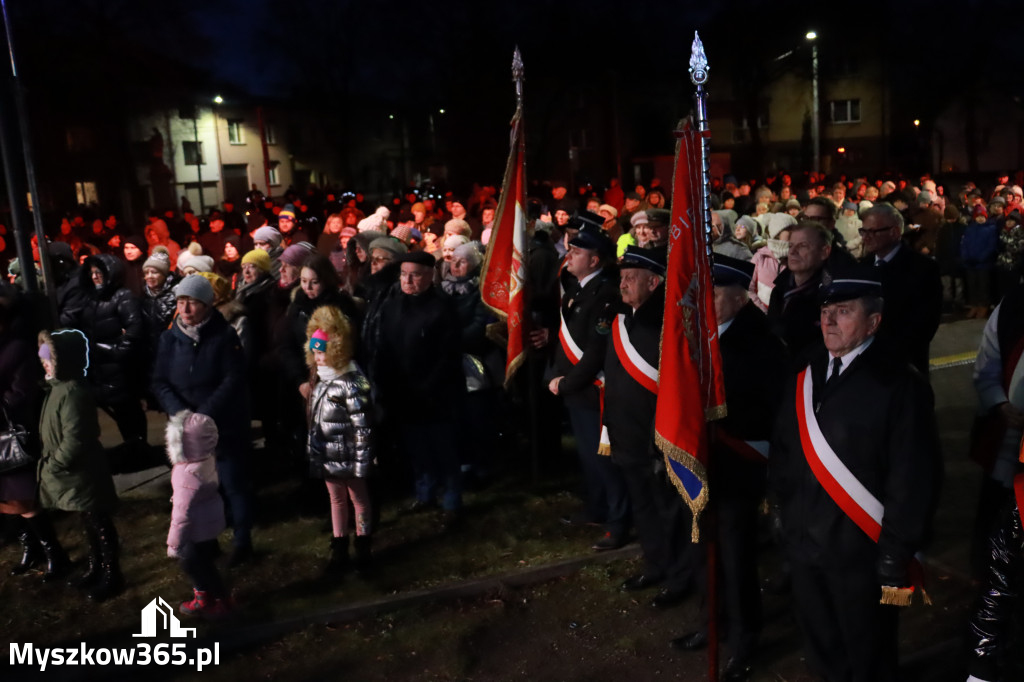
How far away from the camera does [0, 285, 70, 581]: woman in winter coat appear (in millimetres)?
5934

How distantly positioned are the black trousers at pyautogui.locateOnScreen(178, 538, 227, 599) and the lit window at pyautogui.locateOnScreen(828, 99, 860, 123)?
57617mm

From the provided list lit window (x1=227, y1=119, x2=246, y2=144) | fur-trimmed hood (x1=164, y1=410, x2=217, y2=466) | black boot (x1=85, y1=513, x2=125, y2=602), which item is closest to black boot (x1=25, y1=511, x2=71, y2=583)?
black boot (x1=85, y1=513, x2=125, y2=602)

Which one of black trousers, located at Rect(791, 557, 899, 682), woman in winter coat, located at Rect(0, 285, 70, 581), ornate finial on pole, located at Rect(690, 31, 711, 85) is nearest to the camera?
black trousers, located at Rect(791, 557, 899, 682)

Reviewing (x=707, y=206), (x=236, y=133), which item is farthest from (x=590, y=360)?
(x=236, y=133)

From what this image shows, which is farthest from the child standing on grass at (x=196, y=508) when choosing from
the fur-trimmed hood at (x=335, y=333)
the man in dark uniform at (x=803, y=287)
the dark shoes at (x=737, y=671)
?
the man in dark uniform at (x=803, y=287)

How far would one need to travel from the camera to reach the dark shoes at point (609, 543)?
6.07 m

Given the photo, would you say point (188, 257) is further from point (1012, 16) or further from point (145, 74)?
point (1012, 16)

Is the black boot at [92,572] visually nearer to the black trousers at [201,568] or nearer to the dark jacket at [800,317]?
the black trousers at [201,568]

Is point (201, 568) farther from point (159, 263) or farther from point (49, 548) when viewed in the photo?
point (159, 263)

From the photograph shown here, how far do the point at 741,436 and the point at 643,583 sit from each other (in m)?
1.43

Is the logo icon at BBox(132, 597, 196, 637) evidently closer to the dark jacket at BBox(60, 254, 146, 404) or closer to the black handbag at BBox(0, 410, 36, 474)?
the black handbag at BBox(0, 410, 36, 474)

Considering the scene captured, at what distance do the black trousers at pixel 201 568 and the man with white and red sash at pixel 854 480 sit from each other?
3117 millimetres

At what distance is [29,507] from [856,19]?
5587 centimetres

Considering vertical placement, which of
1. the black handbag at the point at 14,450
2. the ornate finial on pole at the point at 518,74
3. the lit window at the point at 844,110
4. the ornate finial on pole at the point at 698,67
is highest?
the lit window at the point at 844,110
